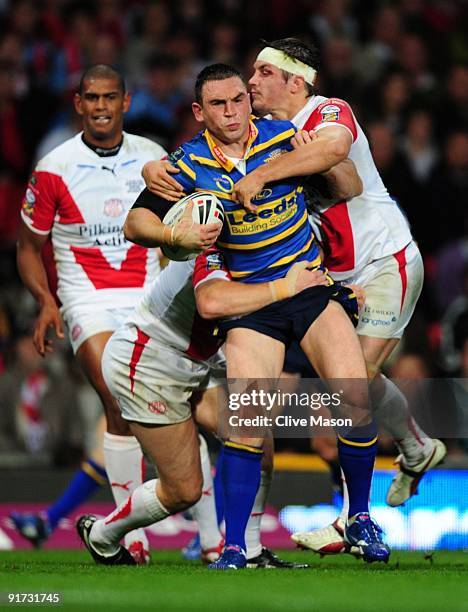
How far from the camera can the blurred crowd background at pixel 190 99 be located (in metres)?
12.4

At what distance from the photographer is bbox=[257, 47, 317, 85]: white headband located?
303 inches

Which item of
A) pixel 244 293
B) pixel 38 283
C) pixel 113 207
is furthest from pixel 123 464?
pixel 244 293

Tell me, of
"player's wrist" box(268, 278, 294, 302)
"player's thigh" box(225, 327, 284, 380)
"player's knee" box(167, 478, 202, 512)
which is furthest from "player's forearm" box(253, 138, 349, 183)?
"player's knee" box(167, 478, 202, 512)

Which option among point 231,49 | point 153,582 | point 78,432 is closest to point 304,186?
point 153,582

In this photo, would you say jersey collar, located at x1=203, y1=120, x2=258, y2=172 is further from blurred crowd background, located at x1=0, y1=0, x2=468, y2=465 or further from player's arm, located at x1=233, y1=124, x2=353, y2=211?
blurred crowd background, located at x1=0, y1=0, x2=468, y2=465

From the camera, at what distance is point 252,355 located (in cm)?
675

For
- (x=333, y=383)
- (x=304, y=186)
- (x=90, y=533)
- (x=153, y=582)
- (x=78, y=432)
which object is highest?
(x=304, y=186)

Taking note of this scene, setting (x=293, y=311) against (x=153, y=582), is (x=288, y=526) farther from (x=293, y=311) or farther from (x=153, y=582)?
(x=153, y=582)

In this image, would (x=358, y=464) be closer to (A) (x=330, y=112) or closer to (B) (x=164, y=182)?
(B) (x=164, y=182)

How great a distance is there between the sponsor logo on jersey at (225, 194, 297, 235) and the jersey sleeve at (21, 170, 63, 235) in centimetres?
228

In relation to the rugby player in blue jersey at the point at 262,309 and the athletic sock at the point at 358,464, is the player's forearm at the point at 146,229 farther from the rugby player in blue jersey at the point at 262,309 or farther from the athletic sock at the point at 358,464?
the athletic sock at the point at 358,464

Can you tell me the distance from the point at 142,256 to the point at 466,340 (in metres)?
3.59

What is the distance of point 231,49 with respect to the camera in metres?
14.8

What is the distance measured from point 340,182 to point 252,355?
4.15 feet
